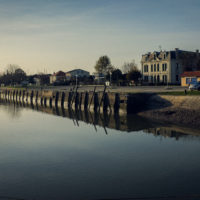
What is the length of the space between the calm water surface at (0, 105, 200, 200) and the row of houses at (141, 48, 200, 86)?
52.0m

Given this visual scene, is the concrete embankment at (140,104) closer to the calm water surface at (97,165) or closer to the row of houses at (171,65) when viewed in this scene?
the calm water surface at (97,165)

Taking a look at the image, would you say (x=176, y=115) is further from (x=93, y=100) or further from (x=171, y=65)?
(x=171, y=65)

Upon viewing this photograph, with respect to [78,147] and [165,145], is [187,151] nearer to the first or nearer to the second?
[165,145]

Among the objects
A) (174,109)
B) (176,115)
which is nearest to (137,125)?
(176,115)

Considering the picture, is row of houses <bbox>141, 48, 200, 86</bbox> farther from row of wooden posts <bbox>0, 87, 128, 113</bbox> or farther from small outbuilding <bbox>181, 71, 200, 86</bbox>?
row of wooden posts <bbox>0, 87, 128, 113</bbox>

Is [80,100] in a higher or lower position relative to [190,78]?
lower

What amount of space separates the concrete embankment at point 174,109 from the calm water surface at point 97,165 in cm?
635

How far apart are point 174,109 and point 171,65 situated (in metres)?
44.3

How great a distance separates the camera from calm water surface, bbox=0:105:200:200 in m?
13.1

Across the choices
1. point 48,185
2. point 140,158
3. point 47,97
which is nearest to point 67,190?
point 48,185

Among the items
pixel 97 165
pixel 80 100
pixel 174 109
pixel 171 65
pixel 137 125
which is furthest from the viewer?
pixel 171 65

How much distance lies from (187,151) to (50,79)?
13701 centimetres

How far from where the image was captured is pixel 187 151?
65.0 ft

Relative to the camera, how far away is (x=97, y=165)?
17.0 metres
